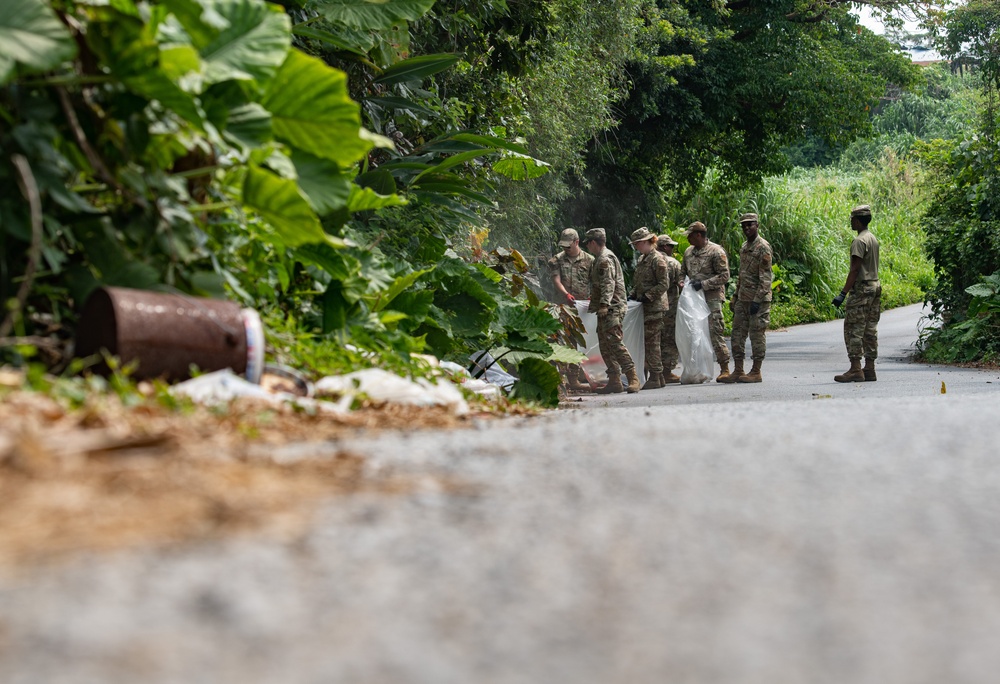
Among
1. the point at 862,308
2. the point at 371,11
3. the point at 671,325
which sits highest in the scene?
the point at 371,11

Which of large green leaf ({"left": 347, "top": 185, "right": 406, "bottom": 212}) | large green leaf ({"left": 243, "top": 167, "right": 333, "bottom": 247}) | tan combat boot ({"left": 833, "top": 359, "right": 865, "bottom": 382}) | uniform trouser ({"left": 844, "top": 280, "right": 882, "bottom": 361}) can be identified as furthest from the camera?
uniform trouser ({"left": 844, "top": 280, "right": 882, "bottom": 361})

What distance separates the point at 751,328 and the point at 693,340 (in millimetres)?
676

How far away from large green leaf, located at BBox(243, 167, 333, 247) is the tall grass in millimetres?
20246

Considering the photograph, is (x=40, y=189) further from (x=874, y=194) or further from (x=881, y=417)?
(x=874, y=194)

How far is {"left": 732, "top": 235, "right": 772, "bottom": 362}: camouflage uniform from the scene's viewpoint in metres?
13.6

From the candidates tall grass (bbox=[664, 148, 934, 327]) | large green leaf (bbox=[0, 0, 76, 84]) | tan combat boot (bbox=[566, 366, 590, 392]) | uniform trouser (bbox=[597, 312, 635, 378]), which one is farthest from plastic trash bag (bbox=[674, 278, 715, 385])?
tall grass (bbox=[664, 148, 934, 327])

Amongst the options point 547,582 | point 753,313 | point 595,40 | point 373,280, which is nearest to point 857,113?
point 595,40

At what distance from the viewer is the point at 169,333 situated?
14.6 ft

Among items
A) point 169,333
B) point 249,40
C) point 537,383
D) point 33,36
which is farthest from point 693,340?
point 33,36

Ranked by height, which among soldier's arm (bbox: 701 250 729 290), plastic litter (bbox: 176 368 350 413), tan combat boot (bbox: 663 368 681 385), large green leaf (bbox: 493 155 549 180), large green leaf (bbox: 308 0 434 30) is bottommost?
tan combat boot (bbox: 663 368 681 385)

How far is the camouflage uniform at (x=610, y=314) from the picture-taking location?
1304 cm

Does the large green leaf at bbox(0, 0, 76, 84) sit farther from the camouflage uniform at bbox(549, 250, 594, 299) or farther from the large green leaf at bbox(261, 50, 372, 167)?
the camouflage uniform at bbox(549, 250, 594, 299)

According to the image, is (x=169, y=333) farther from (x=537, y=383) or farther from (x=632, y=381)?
(x=632, y=381)

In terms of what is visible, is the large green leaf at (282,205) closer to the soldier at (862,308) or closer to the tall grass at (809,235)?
the soldier at (862,308)
